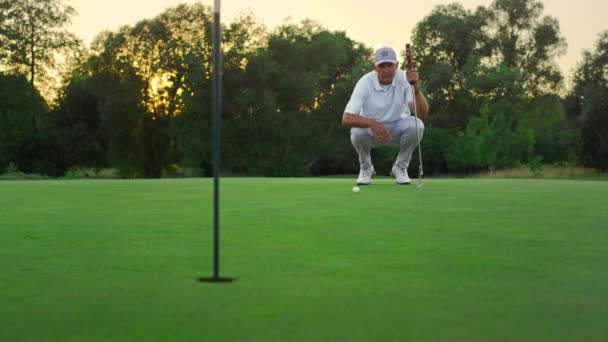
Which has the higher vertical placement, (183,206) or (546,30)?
(546,30)

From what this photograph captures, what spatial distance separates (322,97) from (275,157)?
6205 millimetres

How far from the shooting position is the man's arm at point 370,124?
9.73 meters

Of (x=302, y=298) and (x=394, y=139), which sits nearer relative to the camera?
(x=302, y=298)

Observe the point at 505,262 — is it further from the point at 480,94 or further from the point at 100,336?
the point at 480,94

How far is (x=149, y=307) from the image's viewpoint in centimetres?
255

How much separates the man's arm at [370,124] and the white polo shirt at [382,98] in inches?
20.0

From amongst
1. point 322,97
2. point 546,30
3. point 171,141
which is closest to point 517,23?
point 546,30

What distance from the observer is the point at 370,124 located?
9.85 m

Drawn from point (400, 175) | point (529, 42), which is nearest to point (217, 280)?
point (400, 175)

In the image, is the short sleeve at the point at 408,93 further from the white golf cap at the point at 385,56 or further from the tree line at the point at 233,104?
the tree line at the point at 233,104

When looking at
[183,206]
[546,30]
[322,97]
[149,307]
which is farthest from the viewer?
[546,30]

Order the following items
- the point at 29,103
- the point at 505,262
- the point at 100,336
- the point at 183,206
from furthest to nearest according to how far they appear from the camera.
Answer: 1. the point at 29,103
2. the point at 183,206
3. the point at 505,262
4. the point at 100,336

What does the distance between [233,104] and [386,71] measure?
3015 cm

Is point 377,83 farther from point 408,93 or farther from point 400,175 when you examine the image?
point 400,175
